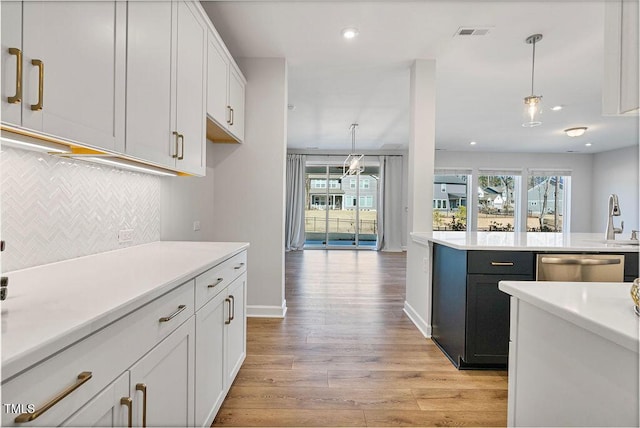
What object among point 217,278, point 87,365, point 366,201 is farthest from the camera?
point 366,201

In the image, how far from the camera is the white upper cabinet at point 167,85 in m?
1.47

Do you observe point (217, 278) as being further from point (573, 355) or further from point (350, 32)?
point (350, 32)

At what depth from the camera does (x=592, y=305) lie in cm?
92

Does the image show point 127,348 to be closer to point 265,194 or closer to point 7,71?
point 7,71

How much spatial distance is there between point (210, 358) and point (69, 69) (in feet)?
4.24

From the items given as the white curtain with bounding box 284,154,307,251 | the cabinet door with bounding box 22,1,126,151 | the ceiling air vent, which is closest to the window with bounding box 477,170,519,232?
the white curtain with bounding box 284,154,307,251

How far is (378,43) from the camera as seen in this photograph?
3088 mm

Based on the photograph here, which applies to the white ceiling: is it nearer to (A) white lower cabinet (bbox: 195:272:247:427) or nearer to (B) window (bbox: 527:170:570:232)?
(A) white lower cabinet (bbox: 195:272:247:427)

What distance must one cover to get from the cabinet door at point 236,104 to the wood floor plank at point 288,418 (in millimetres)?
2154

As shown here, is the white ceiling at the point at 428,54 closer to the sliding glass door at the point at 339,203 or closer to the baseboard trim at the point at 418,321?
the baseboard trim at the point at 418,321

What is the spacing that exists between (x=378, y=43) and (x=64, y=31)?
261 cm

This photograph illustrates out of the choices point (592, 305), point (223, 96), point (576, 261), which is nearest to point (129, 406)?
point (592, 305)

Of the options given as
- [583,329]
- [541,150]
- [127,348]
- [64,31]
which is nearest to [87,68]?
[64,31]

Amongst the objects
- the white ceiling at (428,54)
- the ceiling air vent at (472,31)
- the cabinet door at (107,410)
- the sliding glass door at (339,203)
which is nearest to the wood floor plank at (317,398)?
the cabinet door at (107,410)
